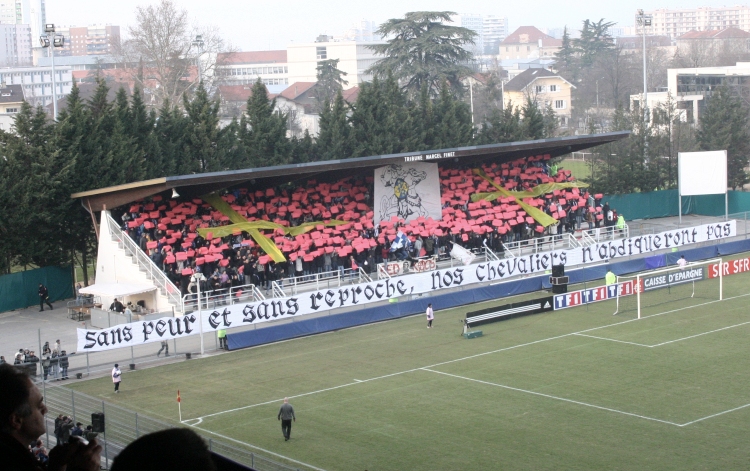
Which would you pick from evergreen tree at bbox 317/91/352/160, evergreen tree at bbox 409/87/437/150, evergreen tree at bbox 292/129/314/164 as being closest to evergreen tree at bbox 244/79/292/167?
evergreen tree at bbox 292/129/314/164

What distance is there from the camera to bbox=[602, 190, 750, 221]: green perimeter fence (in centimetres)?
6675

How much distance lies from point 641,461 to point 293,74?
15471 cm

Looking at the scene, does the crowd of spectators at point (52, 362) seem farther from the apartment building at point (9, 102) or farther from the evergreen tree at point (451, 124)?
the apartment building at point (9, 102)

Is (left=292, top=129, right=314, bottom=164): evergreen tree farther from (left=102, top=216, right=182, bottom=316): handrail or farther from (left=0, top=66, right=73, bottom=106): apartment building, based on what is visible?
(left=0, top=66, right=73, bottom=106): apartment building

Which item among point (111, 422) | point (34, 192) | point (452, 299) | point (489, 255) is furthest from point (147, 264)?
point (489, 255)

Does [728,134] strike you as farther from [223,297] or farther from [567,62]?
[567,62]

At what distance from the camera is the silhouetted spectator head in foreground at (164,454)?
3.60 metres

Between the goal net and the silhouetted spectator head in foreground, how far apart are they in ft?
122

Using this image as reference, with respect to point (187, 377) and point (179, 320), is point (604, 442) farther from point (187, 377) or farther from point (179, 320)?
point (179, 320)

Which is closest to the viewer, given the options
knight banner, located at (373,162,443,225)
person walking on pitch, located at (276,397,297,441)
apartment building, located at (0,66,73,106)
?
person walking on pitch, located at (276,397,297,441)

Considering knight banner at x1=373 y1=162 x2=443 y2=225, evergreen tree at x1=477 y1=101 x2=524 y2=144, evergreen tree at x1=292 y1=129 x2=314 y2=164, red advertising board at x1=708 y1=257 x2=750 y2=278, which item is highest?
evergreen tree at x1=477 y1=101 x2=524 y2=144

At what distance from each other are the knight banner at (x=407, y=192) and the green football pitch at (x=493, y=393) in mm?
11877

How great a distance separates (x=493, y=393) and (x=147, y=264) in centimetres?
1936

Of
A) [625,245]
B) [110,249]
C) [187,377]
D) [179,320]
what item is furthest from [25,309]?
[625,245]
